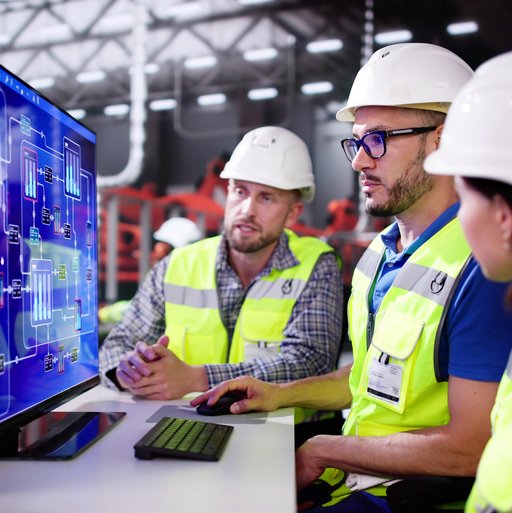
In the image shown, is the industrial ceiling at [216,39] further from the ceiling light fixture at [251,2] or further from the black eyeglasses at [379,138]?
the black eyeglasses at [379,138]

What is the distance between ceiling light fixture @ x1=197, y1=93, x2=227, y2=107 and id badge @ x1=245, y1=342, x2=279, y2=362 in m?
2.24

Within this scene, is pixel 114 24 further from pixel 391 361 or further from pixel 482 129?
pixel 482 129

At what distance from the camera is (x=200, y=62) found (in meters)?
4.09

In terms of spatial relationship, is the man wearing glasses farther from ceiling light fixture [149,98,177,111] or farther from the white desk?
ceiling light fixture [149,98,177,111]

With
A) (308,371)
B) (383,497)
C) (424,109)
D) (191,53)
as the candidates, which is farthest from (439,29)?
(383,497)

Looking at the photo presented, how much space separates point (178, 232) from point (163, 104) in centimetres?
91

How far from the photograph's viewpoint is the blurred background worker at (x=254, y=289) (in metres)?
2.24

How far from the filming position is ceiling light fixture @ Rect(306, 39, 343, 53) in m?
3.80

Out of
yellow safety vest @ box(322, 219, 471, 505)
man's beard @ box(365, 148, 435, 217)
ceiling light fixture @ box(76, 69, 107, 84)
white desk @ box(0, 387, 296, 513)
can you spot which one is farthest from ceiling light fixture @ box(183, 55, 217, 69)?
white desk @ box(0, 387, 296, 513)

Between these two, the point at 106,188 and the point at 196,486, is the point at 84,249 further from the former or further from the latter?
the point at 106,188

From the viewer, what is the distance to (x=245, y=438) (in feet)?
4.58

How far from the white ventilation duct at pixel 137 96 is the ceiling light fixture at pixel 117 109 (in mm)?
52

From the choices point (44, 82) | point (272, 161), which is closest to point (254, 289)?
point (272, 161)

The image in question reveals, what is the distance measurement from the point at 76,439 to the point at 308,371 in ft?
3.26
